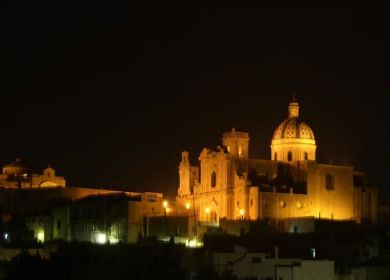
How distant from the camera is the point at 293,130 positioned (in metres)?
92.4

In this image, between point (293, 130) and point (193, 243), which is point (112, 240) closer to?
point (193, 243)

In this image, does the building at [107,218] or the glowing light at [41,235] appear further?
the glowing light at [41,235]

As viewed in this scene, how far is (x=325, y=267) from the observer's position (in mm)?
66625

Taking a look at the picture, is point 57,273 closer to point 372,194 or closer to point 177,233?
point 177,233

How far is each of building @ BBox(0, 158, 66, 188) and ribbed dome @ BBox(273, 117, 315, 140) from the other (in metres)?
16.0

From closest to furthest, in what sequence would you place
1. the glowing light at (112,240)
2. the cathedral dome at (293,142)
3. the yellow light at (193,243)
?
the yellow light at (193,243), the glowing light at (112,240), the cathedral dome at (293,142)

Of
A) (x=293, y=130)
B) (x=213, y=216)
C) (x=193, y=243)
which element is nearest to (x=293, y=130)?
(x=293, y=130)

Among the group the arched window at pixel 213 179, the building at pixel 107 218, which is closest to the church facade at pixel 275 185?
the arched window at pixel 213 179

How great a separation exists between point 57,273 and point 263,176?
21177mm

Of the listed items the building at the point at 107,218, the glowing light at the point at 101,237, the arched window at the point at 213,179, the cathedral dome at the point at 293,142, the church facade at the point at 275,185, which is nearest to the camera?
the building at the point at 107,218

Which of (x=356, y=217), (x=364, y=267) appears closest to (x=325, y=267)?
(x=364, y=267)

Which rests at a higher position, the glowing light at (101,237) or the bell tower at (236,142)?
the bell tower at (236,142)

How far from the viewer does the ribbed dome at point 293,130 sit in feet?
303

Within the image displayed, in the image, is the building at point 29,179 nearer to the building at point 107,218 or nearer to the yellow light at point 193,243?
the building at point 107,218
